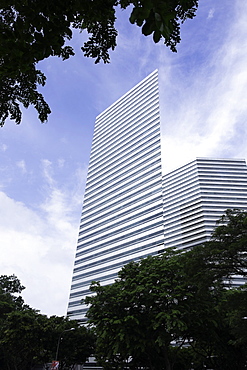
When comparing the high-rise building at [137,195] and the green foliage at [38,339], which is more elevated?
the high-rise building at [137,195]

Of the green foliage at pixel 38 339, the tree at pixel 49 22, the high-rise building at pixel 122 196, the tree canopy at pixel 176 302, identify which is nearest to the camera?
the tree at pixel 49 22

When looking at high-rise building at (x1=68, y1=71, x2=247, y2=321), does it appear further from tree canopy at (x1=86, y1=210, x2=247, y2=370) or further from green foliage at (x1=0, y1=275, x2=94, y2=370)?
tree canopy at (x1=86, y1=210, x2=247, y2=370)

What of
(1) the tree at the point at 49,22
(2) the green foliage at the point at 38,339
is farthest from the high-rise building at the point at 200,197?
(1) the tree at the point at 49,22

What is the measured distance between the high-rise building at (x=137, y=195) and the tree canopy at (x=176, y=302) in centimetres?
4613

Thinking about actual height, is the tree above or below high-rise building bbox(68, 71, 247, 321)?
below

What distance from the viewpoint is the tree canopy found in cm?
1614

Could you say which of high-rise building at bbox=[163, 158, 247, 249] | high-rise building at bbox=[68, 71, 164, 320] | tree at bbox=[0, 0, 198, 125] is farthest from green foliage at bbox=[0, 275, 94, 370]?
high-rise building at bbox=[163, 158, 247, 249]

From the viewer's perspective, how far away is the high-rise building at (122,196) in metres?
77.5

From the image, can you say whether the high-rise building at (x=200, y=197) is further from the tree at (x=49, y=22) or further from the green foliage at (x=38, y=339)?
the tree at (x=49, y=22)

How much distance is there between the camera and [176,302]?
20.8 m

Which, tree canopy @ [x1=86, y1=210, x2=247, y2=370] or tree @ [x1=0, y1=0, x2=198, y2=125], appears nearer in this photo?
tree @ [x1=0, y1=0, x2=198, y2=125]

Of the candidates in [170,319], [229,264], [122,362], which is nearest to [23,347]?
[122,362]

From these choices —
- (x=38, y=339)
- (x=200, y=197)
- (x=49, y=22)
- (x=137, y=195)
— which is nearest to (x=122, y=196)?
(x=137, y=195)

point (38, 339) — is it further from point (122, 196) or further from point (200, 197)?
point (200, 197)
